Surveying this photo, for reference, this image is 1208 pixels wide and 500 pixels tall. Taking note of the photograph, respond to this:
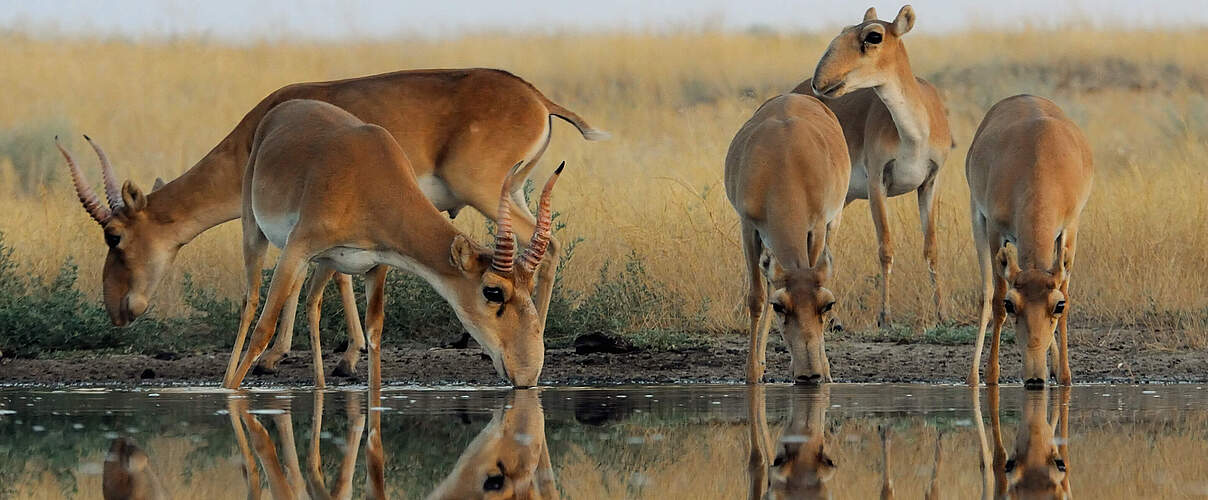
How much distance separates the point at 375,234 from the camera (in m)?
9.59

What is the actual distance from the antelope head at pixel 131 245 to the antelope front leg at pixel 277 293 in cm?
224

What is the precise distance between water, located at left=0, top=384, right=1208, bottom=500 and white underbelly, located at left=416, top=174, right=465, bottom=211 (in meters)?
2.46

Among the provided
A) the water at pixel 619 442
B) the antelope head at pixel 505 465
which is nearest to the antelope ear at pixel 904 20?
the water at pixel 619 442

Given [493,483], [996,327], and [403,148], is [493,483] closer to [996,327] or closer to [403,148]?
[996,327]

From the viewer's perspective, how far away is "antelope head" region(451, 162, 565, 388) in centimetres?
912

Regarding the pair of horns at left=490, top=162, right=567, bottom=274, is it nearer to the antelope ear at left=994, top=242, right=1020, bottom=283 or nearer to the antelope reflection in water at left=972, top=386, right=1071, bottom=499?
the antelope reflection in water at left=972, top=386, right=1071, bottom=499

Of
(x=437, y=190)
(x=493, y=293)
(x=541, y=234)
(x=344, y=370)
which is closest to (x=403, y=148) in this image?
(x=437, y=190)

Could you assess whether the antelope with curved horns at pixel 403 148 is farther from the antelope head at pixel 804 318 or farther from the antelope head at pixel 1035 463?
the antelope head at pixel 1035 463

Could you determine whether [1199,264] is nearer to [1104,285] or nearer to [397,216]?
[1104,285]

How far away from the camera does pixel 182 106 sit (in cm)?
3141

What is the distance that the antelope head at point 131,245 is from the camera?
12.3 m

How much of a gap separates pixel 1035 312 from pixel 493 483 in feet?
16.5

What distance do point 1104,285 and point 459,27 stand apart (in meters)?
30.1

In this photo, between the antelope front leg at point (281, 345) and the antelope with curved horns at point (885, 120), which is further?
the antelope with curved horns at point (885, 120)
